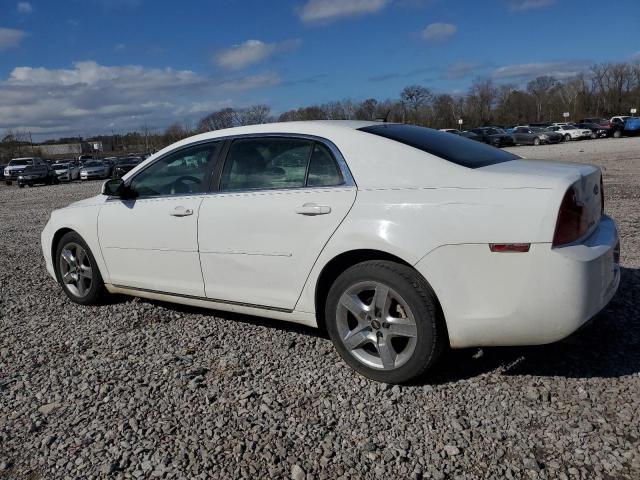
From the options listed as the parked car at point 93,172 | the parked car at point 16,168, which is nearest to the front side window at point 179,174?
the parked car at point 93,172

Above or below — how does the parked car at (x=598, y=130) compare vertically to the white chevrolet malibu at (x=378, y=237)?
below

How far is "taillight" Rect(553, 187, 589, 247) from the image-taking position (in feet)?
9.36

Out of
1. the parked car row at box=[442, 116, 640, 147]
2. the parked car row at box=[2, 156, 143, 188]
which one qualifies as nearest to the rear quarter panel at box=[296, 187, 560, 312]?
the parked car row at box=[2, 156, 143, 188]

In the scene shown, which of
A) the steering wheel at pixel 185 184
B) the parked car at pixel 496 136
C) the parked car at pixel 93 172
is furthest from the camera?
the parked car at pixel 496 136

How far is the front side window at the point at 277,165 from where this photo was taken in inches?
142

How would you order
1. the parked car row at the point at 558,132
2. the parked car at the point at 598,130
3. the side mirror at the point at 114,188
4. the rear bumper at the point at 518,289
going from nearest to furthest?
the rear bumper at the point at 518,289 < the side mirror at the point at 114,188 < the parked car row at the point at 558,132 < the parked car at the point at 598,130

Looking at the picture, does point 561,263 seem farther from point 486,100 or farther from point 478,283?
point 486,100

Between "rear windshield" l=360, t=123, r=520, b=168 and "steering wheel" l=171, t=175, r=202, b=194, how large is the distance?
135 cm

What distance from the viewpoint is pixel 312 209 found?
3.48 m

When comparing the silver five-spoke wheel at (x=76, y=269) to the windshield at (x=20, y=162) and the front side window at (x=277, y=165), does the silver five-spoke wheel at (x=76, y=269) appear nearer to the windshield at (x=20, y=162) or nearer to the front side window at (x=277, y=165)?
the front side window at (x=277, y=165)

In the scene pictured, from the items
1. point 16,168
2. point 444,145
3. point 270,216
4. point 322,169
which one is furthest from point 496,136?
point 270,216

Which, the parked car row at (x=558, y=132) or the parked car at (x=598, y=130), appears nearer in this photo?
the parked car row at (x=558, y=132)

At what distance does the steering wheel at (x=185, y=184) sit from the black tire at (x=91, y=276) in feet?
3.95

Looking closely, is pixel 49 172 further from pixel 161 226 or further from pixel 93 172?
pixel 161 226
